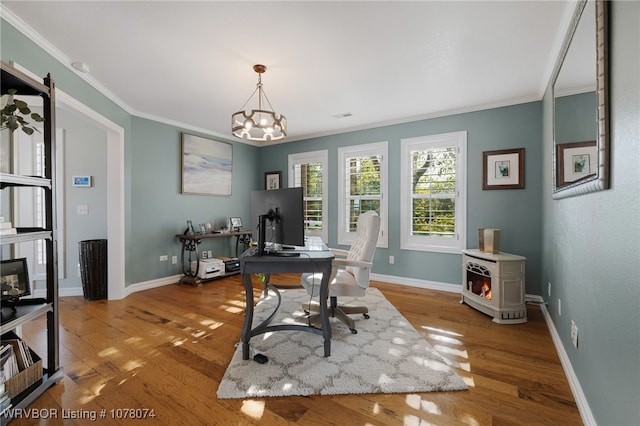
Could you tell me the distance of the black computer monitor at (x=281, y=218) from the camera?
82.1 inches

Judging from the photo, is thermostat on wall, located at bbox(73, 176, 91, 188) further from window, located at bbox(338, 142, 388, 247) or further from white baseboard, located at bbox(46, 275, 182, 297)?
window, located at bbox(338, 142, 388, 247)

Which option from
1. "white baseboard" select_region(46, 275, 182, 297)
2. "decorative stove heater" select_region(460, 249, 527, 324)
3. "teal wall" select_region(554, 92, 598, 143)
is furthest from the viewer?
"white baseboard" select_region(46, 275, 182, 297)

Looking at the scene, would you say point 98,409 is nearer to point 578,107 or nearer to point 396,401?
point 396,401

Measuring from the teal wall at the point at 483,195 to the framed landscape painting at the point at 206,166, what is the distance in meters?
2.35

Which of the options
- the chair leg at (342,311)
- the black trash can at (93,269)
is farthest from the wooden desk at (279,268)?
the black trash can at (93,269)

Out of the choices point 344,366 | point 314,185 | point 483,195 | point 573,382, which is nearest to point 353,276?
point 344,366

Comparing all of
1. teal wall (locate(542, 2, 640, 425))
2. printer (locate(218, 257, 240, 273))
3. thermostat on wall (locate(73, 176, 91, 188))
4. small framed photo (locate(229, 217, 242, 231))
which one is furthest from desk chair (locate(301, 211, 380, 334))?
thermostat on wall (locate(73, 176, 91, 188))

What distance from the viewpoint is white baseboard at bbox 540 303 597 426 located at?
4.71 ft

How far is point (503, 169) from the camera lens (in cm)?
343

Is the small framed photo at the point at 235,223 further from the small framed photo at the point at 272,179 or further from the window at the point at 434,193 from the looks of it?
the window at the point at 434,193

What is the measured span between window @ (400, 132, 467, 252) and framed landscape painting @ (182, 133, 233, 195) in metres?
3.04

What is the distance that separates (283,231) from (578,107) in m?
2.04

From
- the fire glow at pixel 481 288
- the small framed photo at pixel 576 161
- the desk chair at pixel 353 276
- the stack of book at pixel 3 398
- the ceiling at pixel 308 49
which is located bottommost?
the stack of book at pixel 3 398

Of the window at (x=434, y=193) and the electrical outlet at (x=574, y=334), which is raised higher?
the window at (x=434, y=193)
